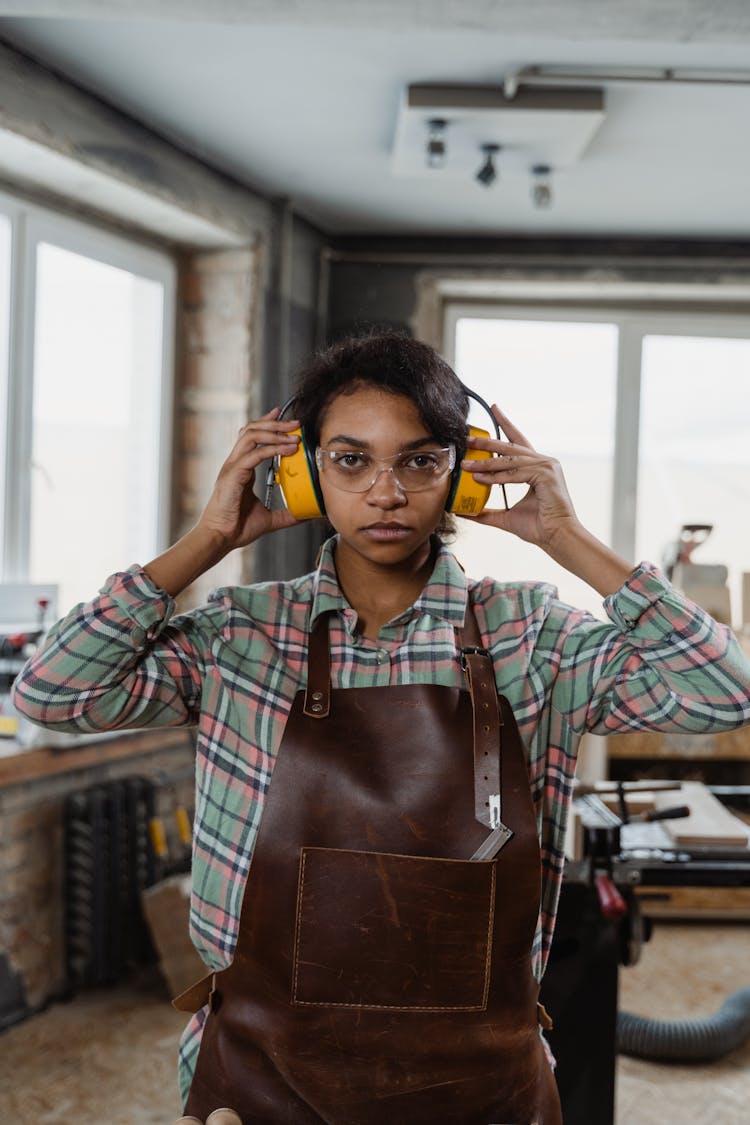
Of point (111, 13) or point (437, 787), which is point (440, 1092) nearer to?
point (437, 787)

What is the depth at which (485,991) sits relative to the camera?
1.32 metres

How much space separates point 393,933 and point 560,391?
15.5ft

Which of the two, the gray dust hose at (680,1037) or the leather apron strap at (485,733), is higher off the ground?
the leather apron strap at (485,733)

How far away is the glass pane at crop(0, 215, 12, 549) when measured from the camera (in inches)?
146

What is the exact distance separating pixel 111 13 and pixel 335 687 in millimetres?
1509

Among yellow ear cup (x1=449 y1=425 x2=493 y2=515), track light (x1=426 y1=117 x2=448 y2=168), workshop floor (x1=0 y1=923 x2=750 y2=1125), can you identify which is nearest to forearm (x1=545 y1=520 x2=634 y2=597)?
yellow ear cup (x1=449 y1=425 x2=493 y2=515)

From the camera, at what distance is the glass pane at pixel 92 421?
3965 mm

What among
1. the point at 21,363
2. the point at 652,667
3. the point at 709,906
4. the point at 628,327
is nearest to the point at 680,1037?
the point at 709,906

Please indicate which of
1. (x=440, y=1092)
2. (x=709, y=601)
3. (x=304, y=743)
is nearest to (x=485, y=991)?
(x=440, y=1092)

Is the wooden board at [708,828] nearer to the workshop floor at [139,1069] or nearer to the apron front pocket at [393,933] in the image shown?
the workshop floor at [139,1069]

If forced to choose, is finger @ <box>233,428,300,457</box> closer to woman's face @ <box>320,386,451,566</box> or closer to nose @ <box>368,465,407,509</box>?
woman's face @ <box>320,386,451,566</box>

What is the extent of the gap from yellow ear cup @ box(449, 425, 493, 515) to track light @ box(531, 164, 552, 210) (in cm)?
296

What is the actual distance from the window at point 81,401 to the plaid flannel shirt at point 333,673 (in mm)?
2507

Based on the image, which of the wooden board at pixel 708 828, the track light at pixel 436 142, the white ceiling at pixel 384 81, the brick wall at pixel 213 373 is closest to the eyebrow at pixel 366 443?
the white ceiling at pixel 384 81
